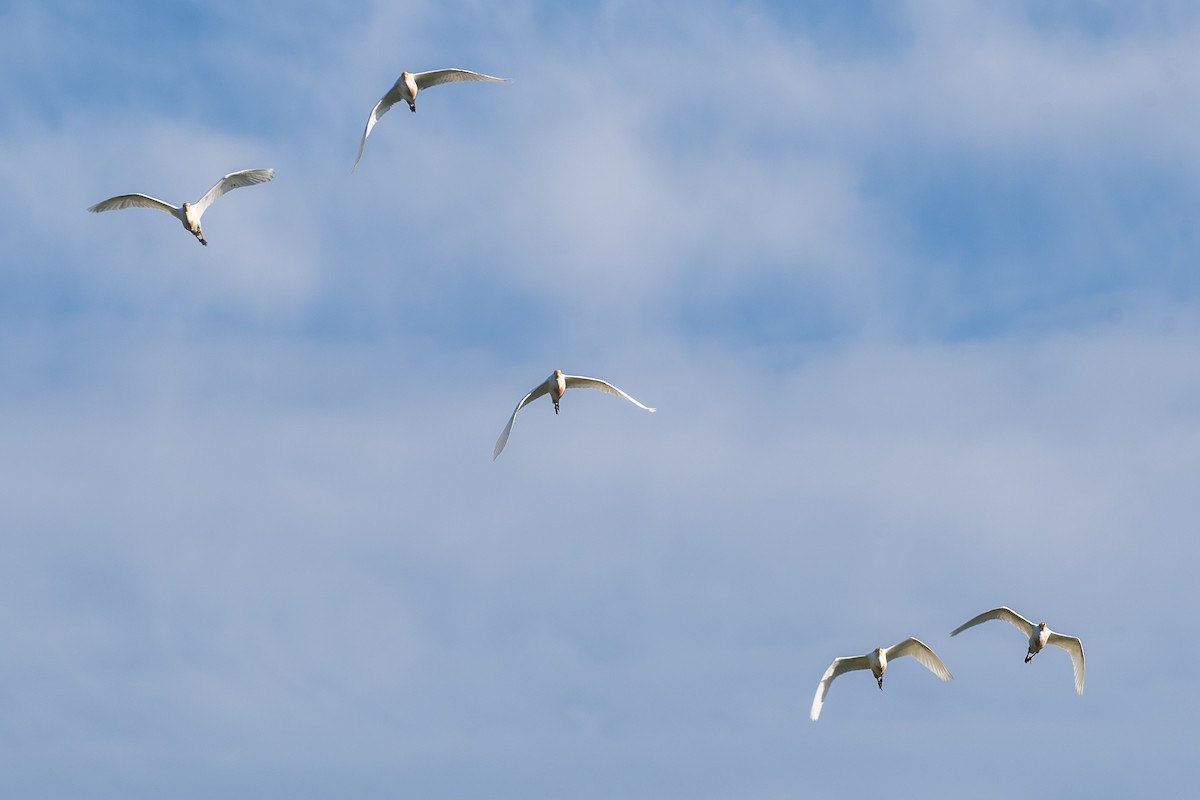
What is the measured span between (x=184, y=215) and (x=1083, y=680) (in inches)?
2127

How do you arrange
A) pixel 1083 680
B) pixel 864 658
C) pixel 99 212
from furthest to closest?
pixel 1083 680 → pixel 864 658 → pixel 99 212

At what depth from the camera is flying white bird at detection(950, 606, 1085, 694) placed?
103 meters

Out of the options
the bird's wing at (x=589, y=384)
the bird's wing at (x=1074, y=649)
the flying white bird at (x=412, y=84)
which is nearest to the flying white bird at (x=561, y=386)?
the bird's wing at (x=589, y=384)

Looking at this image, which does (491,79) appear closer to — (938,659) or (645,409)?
(645,409)

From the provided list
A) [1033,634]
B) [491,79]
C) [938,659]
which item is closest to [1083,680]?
[1033,634]

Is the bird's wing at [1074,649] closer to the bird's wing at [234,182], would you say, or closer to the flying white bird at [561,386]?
the flying white bird at [561,386]

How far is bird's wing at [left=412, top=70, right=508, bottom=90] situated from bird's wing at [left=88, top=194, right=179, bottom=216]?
12.9 meters

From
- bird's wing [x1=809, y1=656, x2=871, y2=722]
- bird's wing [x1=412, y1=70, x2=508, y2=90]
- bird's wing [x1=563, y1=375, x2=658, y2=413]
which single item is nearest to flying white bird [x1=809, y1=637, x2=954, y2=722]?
bird's wing [x1=809, y1=656, x2=871, y2=722]

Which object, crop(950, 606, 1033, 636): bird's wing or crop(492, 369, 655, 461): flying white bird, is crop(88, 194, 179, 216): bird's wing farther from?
crop(950, 606, 1033, 636): bird's wing

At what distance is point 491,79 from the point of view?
87375 millimetres

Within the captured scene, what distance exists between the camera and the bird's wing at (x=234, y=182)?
92.0 meters

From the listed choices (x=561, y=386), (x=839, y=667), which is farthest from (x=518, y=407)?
(x=839, y=667)

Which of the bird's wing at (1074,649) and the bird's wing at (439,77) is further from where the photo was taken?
the bird's wing at (1074,649)

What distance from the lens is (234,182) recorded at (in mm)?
92750
